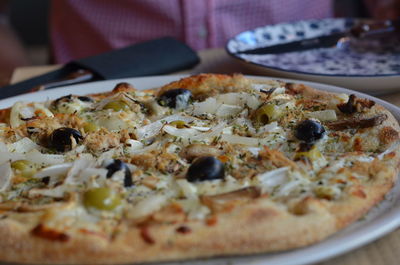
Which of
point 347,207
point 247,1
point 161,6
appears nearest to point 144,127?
point 347,207

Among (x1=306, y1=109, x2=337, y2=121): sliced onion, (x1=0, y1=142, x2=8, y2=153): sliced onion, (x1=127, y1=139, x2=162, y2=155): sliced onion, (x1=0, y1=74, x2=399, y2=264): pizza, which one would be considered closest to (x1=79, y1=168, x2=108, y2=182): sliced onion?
(x1=0, y1=74, x2=399, y2=264): pizza

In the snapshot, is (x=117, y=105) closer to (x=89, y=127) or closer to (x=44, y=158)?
(x=89, y=127)

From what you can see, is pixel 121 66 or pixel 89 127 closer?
pixel 89 127

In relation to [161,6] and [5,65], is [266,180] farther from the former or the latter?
[5,65]

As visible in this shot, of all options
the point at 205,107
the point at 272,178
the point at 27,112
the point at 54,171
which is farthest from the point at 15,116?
the point at 272,178

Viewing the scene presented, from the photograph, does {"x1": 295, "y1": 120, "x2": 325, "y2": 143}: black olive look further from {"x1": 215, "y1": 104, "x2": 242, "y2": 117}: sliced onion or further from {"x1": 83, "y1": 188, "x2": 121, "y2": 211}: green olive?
{"x1": 83, "y1": 188, "x2": 121, "y2": 211}: green olive

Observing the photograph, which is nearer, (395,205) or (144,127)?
(395,205)

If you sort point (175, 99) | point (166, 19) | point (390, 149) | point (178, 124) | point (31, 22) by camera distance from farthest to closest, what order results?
point (31, 22), point (166, 19), point (175, 99), point (178, 124), point (390, 149)
